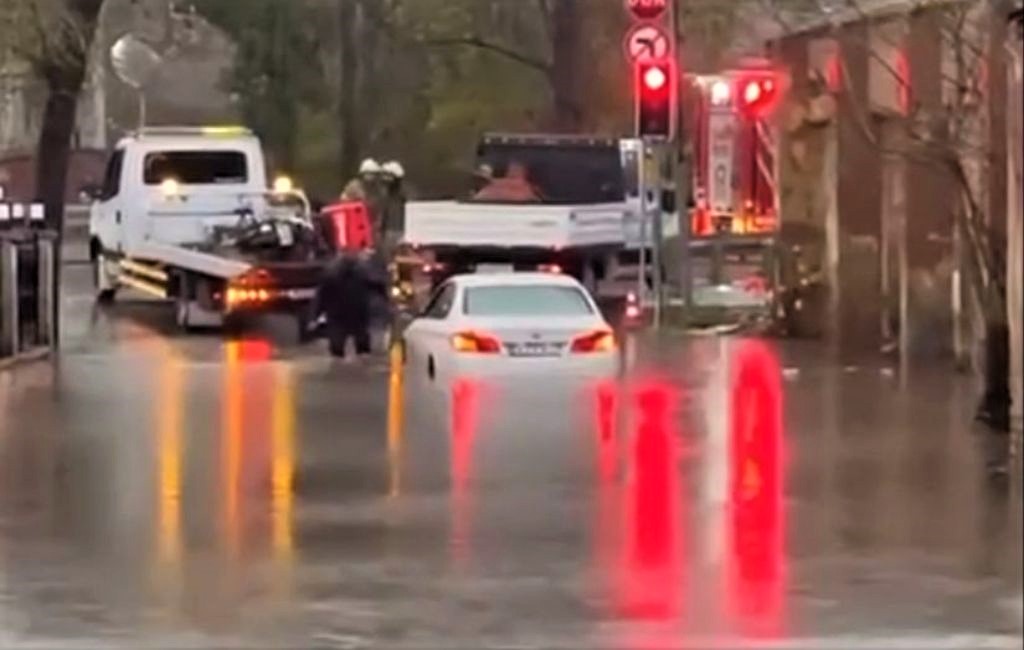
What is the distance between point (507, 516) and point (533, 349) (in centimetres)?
1045

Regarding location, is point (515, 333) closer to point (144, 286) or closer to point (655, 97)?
point (655, 97)

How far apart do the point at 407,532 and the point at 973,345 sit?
14.7 metres

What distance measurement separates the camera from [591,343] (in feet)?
89.2

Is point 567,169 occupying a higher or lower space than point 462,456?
higher

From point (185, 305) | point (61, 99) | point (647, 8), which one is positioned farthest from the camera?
point (61, 99)

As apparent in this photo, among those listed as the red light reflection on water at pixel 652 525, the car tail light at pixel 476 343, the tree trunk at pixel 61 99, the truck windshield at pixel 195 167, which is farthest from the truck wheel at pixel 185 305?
the red light reflection on water at pixel 652 525

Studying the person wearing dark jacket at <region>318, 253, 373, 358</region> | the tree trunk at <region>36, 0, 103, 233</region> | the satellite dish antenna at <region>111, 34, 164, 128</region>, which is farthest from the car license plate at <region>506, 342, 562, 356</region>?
the satellite dish antenna at <region>111, 34, 164, 128</region>

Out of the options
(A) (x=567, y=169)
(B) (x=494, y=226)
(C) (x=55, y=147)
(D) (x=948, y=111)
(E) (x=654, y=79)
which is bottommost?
(B) (x=494, y=226)

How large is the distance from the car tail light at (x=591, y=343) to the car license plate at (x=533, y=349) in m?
0.17

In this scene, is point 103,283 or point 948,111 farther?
point 103,283

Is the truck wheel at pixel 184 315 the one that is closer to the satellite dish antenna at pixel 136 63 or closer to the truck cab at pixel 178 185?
the truck cab at pixel 178 185

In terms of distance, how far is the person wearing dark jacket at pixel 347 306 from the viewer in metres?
33.6

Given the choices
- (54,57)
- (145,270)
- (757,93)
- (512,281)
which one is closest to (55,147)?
(145,270)

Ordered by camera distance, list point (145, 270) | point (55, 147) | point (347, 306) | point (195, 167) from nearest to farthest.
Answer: point (347, 306), point (145, 270), point (195, 167), point (55, 147)
